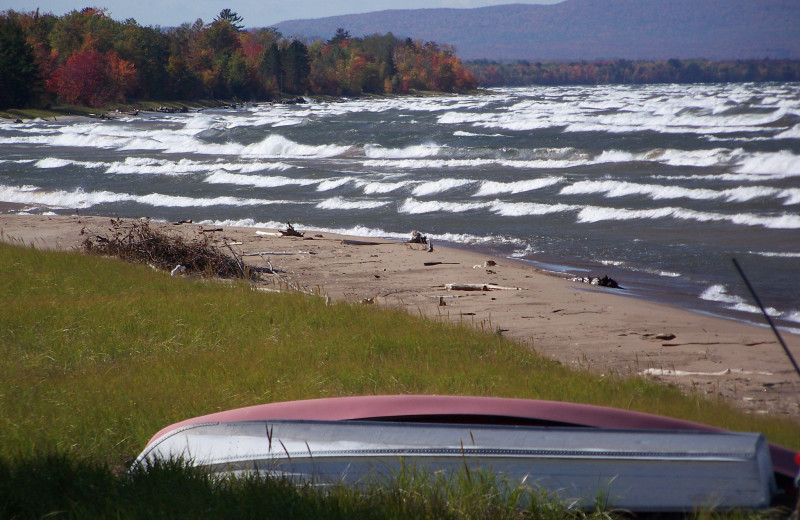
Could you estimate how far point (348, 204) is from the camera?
77.7ft

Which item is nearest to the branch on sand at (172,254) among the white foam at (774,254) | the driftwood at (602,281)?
the driftwood at (602,281)

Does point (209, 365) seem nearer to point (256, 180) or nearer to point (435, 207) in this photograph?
point (435, 207)

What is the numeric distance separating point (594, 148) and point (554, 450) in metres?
35.7

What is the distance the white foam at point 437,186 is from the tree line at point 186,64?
64973 mm

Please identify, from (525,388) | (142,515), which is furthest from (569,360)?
(142,515)

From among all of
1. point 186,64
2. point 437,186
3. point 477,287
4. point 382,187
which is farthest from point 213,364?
point 186,64

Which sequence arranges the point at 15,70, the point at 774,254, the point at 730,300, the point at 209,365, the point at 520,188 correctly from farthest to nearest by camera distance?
the point at 15,70
the point at 520,188
the point at 774,254
the point at 730,300
the point at 209,365

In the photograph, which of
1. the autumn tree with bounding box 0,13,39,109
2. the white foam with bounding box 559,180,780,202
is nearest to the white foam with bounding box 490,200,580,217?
the white foam with bounding box 559,180,780,202

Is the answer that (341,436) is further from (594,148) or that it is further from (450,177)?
(594,148)

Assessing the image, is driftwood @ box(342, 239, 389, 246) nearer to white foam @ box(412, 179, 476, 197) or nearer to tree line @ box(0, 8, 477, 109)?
white foam @ box(412, 179, 476, 197)

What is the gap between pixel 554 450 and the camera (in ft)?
10.2

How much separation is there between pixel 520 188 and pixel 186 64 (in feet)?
323

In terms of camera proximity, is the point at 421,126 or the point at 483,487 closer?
the point at 483,487

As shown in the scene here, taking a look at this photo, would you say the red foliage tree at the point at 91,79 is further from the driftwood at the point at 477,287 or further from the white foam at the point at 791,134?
the driftwood at the point at 477,287
